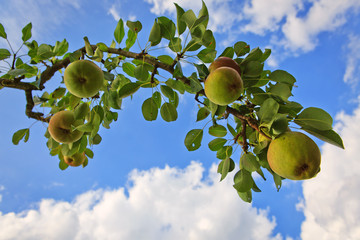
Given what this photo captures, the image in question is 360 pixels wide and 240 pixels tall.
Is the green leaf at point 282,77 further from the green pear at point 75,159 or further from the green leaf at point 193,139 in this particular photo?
the green pear at point 75,159

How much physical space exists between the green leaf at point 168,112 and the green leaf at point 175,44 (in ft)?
1.49

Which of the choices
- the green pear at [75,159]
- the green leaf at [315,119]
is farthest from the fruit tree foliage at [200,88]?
the green pear at [75,159]

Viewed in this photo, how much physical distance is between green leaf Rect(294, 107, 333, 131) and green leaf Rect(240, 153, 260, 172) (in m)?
0.43

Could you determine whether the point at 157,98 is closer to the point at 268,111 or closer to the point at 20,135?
the point at 268,111

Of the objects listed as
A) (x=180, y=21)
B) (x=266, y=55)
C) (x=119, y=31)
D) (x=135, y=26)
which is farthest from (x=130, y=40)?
(x=266, y=55)

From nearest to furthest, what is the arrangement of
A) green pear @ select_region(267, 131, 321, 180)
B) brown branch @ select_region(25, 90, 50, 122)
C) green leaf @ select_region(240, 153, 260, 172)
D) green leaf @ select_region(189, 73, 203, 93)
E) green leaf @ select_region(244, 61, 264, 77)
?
1. green pear @ select_region(267, 131, 321, 180)
2. green leaf @ select_region(189, 73, 203, 93)
3. green leaf @ select_region(244, 61, 264, 77)
4. green leaf @ select_region(240, 153, 260, 172)
5. brown branch @ select_region(25, 90, 50, 122)

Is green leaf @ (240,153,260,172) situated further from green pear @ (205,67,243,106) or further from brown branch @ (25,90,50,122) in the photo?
brown branch @ (25,90,50,122)

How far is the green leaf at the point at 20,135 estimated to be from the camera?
2879 mm

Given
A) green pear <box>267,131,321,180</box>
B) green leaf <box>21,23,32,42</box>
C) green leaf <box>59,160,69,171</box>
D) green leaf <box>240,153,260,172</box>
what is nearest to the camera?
green pear <box>267,131,321,180</box>

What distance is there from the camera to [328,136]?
1.56 meters

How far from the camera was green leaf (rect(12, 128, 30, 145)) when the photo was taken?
9.45 feet

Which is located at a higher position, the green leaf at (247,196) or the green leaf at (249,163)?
the green leaf at (249,163)

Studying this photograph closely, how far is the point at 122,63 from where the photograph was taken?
2.06 metres

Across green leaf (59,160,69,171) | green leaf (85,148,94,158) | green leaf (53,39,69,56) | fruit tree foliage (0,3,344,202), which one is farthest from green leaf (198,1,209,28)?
green leaf (59,160,69,171)
